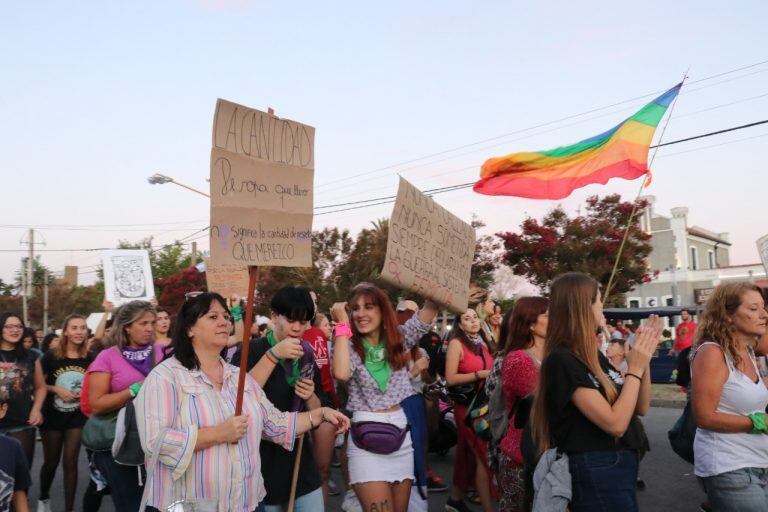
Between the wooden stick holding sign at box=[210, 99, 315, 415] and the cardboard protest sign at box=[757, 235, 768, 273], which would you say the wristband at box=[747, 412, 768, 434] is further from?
the cardboard protest sign at box=[757, 235, 768, 273]

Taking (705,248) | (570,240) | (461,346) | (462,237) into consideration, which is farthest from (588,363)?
(705,248)

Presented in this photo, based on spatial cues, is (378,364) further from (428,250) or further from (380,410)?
(428,250)

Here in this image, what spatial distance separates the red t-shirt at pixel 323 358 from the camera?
586 centimetres

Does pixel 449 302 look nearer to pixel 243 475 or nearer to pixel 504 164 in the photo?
pixel 243 475

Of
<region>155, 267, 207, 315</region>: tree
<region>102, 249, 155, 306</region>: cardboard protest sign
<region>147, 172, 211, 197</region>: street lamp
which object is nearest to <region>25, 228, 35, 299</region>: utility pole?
<region>155, 267, 207, 315</region>: tree

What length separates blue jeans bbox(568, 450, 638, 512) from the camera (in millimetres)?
3059

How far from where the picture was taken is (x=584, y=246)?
22.9 meters

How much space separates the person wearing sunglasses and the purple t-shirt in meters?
1.75

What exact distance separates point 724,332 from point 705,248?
183 ft

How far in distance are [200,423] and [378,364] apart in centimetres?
176

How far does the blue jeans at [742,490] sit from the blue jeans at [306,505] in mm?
2078

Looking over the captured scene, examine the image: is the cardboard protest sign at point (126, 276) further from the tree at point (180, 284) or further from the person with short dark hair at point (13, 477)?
the tree at point (180, 284)

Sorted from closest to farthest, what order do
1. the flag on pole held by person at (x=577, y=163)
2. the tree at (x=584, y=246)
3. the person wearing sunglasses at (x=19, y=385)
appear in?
the person wearing sunglasses at (x=19, y=385) → the flag on pole held by person at (x=577, y=163) → the tree at (x=584, y=246)

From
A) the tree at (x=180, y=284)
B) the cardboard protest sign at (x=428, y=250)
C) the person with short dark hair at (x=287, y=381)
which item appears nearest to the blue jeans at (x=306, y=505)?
the person with short dark hair at (x=287, y=381)
